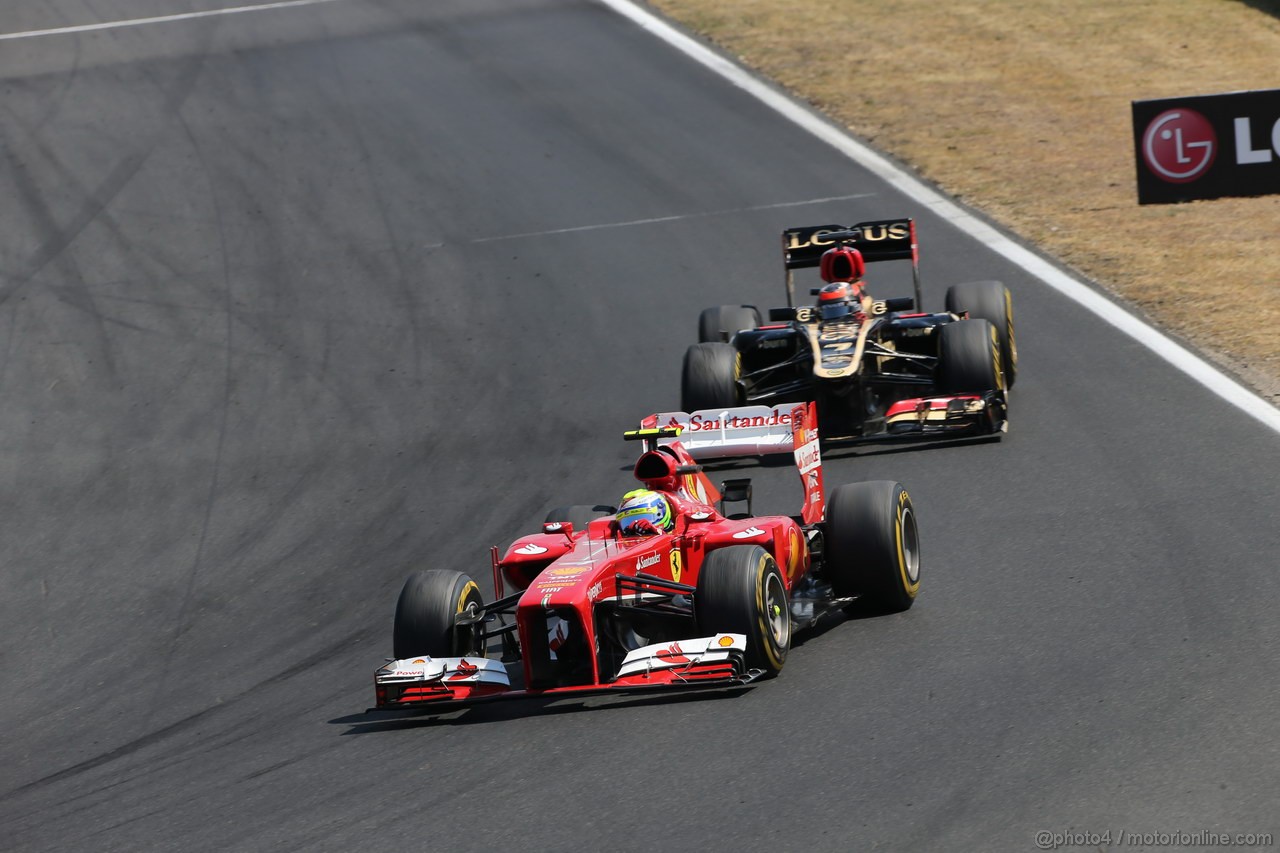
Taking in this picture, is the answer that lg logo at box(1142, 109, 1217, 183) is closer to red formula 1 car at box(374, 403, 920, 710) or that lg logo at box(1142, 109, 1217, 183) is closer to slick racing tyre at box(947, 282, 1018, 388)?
slick racing tyre at box(947, 282, 1018, 388)

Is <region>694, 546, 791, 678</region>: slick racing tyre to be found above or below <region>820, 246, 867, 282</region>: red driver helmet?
below

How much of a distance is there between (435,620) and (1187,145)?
12592 millimetres

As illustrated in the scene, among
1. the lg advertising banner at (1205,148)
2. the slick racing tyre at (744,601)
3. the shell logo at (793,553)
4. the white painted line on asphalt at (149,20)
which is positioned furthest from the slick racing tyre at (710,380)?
the white painted line on asphalt at (149,20)

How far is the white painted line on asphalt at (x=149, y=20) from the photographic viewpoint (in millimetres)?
31859

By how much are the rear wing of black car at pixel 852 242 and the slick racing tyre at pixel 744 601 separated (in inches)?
276

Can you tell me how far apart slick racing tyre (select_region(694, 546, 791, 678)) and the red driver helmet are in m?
6.85

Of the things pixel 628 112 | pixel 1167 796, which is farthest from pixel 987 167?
pixel 1167 796

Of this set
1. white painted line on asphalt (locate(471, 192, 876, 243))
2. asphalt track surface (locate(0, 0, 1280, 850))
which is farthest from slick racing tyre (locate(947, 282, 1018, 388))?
white painted line on asphalt (locate(471, 192, 876, 243))

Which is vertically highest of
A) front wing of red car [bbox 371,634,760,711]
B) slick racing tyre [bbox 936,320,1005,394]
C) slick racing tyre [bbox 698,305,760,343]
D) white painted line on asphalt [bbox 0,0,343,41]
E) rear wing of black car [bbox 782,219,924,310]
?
white painted line on asphalt [bbox 0,0,343,41]

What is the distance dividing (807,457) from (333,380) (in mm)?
8189

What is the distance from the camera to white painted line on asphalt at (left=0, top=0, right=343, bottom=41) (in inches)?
1254

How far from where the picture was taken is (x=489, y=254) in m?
22.2

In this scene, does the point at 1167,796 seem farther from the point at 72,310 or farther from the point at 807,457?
the point at 72,310

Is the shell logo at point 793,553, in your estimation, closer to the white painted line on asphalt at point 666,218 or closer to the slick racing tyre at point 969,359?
the slick racing tyre at point 969,359
